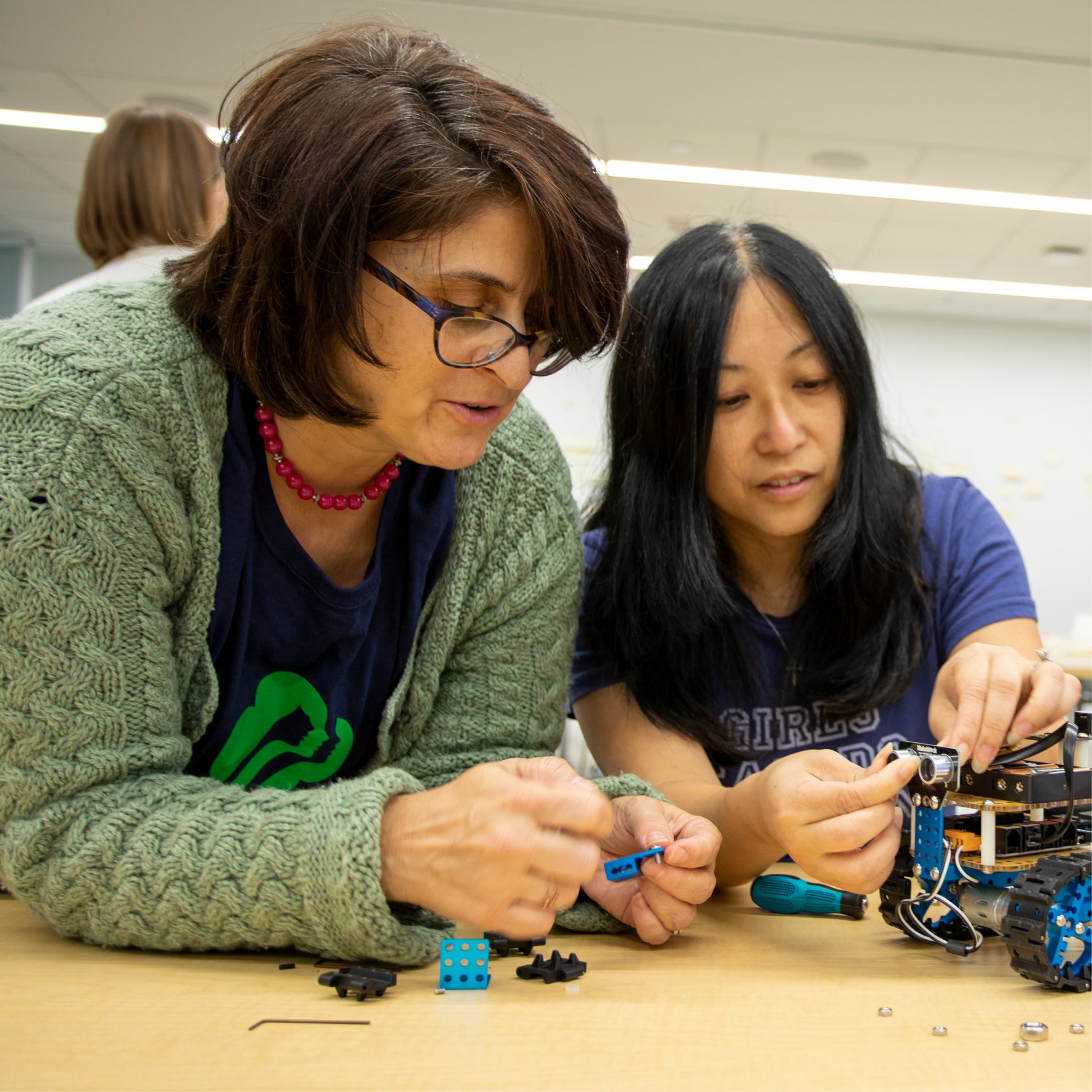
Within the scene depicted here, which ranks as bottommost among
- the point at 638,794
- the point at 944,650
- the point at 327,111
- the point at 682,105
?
the point at 638,794

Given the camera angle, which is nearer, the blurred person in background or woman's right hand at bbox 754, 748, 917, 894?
woman's right hand at bbox 754, 748, 917, 894

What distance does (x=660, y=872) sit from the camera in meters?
0.99

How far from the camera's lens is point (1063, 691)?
1055 mm

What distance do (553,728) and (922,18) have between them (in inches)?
130

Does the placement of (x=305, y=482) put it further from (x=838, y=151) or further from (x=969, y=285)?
(x=969, y=285)

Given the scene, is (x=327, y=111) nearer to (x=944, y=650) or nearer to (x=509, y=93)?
(x=509, y=93)

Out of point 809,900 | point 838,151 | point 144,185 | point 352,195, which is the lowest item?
point 809,900

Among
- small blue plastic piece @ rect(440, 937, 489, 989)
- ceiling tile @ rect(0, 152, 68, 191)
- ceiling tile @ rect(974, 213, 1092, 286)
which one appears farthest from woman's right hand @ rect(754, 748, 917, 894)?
ceiling tile @ rect(0, 152, 68, 191)

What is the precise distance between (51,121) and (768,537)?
4.39 meters

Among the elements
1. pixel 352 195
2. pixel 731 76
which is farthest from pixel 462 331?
pixel 731 76

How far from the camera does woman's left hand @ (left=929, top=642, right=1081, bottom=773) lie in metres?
1.01

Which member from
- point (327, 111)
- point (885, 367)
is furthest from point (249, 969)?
point (885, 367)

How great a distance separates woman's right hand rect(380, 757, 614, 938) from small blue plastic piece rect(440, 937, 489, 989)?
2 centimetres

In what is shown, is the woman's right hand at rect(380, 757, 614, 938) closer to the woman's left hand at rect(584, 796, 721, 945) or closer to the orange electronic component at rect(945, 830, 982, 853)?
the woman's left hand at rect(584, 796, 721, 945)
